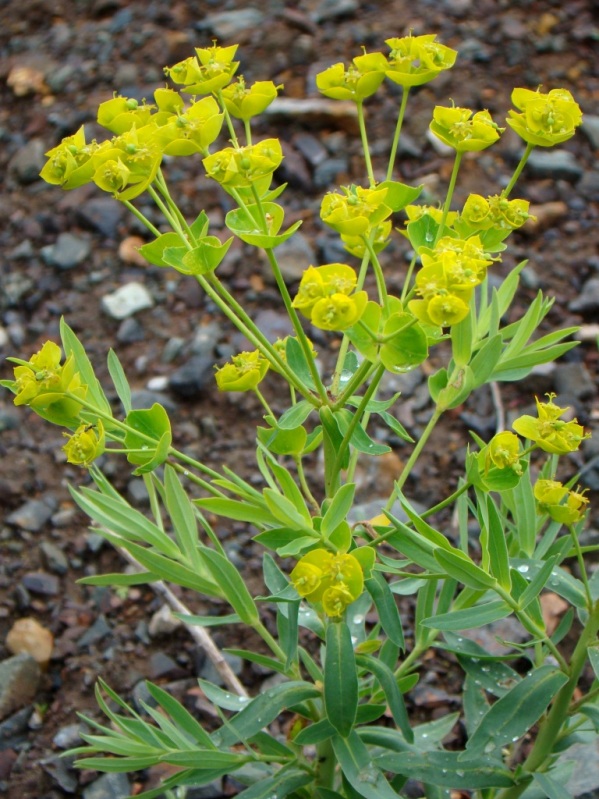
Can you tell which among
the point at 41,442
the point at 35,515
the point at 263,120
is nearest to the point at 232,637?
the point at 35,515

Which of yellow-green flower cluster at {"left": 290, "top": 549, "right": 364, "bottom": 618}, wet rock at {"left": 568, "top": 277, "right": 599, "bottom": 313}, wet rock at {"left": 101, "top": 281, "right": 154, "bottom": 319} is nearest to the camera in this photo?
yellow-green flower cluster at {"left": 290, "top": 549, "right": 364, "bottom": 618}

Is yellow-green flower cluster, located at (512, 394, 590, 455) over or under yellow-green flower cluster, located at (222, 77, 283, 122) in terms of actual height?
under

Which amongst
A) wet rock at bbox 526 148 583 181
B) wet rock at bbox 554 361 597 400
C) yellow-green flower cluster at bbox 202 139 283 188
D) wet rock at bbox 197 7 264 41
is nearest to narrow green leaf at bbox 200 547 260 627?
yellow-green flower cluster at bbox 202 139 283 188

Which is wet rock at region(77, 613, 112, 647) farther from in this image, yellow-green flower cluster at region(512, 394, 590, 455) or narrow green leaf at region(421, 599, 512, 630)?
yellow-green flower cluster at region(512, 394, 590, 455)

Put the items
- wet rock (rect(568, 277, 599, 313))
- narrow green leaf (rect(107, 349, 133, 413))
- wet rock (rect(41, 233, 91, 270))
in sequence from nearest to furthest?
narrow green leaf (rect(107, 349, 133, 413)) → wet rock (rect(568, 277, 599, 313)) → wet rock (rect(41, 233, 91, 270))

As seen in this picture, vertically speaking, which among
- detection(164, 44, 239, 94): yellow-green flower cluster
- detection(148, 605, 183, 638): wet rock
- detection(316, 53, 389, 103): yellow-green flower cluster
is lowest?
detection(148, 605, 183, 638): wet rock

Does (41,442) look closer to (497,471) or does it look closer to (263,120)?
(263,120)

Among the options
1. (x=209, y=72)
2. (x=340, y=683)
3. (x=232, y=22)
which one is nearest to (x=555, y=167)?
(x=232, y=22)
